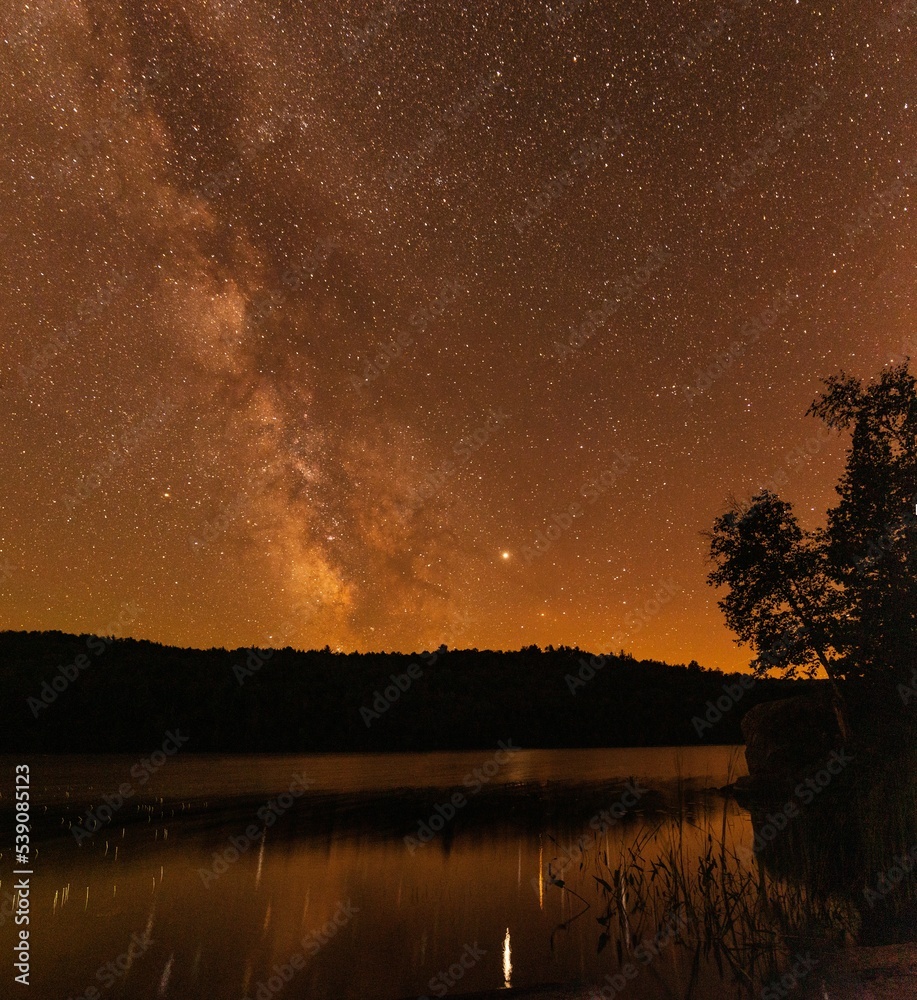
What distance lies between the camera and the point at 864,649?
16.7 m

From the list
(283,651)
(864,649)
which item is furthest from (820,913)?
(283,651)

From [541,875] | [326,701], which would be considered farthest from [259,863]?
[326,701]

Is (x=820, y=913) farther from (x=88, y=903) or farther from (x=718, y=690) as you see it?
(x=718, y=690)

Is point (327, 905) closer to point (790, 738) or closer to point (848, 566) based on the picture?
point (848, 566)

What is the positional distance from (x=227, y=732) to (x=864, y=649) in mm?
75315

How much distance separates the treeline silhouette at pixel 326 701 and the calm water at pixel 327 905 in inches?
2049

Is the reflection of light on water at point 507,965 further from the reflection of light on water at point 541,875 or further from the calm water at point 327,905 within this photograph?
the reflection of light on water at point 541,875

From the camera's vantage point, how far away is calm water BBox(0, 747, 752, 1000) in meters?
9.09

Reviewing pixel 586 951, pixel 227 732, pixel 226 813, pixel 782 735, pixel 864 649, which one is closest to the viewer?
pixel 586 951

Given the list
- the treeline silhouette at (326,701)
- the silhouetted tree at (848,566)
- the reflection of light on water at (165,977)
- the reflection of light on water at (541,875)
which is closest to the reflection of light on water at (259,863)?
the reflection of light on water at (165,977)

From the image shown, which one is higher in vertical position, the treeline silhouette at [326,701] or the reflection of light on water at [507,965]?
the treeline silhouette at [326,701]

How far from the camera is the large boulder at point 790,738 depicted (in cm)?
2758

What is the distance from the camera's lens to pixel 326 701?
8700cm

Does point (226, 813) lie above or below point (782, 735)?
below
